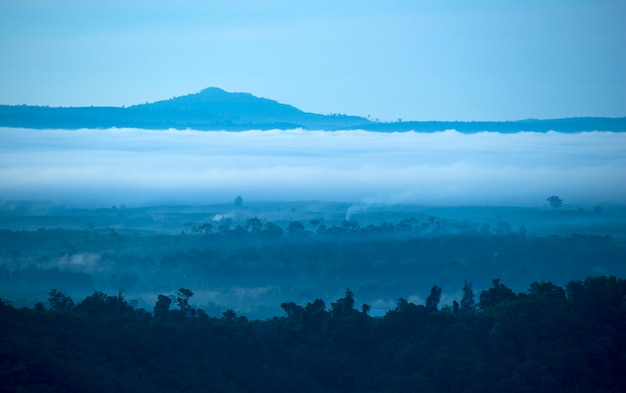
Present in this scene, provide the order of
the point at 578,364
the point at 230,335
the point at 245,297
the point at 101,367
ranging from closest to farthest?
the point at 101,367 < the point at 578,364 < the point at 230,335 < the point at 245,297

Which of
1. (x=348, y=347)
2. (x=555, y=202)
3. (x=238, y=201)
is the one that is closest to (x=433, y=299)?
(x=348, y=347)

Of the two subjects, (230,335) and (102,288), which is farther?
(102,288)

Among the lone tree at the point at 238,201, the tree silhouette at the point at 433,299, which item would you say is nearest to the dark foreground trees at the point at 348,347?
the tree silhouette at the point at 433,299

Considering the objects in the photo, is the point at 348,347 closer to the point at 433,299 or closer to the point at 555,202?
the point at 433,299

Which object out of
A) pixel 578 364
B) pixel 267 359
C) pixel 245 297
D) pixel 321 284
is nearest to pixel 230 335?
pixel 267 359

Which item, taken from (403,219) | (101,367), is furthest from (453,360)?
(403,219)

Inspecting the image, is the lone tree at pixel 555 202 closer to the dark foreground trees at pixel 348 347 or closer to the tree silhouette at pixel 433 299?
the tree silhouette at pixel 433 299

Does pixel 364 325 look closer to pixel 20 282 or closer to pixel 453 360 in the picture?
pixel 453 360

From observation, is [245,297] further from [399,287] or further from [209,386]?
[209,386]

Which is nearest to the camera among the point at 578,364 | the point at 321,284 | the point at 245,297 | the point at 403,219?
the point at 578,364
